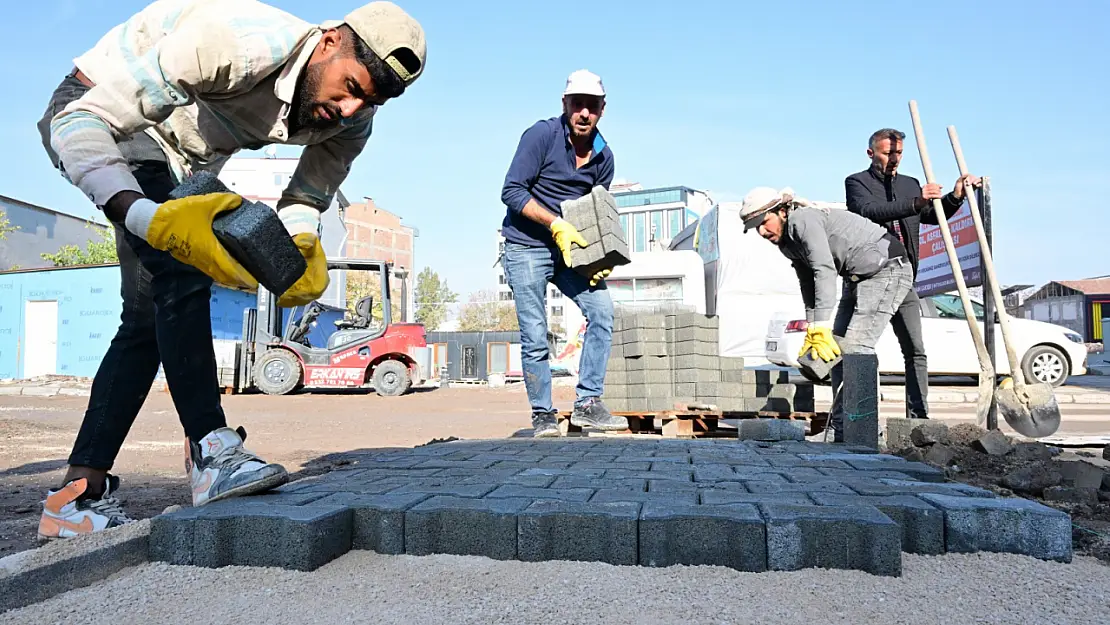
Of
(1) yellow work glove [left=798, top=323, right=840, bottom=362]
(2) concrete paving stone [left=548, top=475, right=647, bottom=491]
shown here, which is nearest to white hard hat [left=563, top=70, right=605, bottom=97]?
(1) yellow work glove [left=798, top=323, right=840, bottom=362]

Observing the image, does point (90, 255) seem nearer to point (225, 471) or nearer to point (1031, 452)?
point (225, 471)

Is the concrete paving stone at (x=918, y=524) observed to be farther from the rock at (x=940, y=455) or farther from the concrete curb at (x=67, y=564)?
the rock at (x=940, y=455)

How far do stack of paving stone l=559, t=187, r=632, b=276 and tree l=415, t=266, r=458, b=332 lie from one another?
56708 mm

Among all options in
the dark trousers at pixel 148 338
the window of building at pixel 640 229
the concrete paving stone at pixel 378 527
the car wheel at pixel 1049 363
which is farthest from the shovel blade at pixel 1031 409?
the window of building at pixel 640 229

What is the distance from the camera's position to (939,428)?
4.71m

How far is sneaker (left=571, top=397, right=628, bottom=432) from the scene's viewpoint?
15.9 feet

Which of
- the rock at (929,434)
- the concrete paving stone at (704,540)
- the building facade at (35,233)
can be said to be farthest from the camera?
the building facade at (35,233)

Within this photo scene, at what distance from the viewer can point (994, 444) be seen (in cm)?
424

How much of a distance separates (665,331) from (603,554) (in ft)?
18.1

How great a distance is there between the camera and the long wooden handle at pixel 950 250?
5.01 meters

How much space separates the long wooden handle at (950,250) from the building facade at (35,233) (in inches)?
1360

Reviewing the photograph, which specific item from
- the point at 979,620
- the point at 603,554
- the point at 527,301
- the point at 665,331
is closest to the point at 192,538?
the point at 603,554

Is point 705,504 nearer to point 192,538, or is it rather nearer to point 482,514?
point 482,514

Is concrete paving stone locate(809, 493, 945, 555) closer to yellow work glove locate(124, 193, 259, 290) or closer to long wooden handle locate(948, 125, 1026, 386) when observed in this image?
yellow work glove locate(124, 193, 259, 290)
